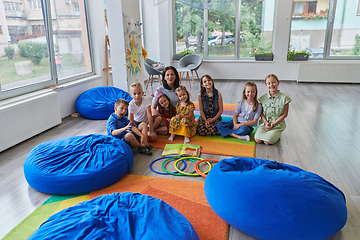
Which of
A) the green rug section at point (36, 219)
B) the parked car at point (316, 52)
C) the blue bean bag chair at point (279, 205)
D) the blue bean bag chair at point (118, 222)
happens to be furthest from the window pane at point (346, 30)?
the green rug section at point (36, 219)

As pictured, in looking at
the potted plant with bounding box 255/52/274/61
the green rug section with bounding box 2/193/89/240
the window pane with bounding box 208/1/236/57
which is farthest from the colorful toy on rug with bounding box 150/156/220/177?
the window pane with bounding box 208/1/236/57

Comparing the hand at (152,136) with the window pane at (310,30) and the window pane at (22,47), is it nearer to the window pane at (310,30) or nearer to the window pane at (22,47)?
the window pane at (22,47)

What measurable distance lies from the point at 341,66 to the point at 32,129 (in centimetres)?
732

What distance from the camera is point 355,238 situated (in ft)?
6.19

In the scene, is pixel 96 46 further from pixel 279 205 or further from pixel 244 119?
pixel 279 205

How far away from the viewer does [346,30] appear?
7.68 metres

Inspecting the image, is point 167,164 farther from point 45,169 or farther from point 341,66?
point 341,66

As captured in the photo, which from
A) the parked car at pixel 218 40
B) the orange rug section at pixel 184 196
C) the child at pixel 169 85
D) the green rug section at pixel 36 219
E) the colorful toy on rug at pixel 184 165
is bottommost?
the green rug section at pixel 36 219

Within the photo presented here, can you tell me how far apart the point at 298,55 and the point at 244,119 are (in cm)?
494

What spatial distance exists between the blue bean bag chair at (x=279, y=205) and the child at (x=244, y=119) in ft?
5.56

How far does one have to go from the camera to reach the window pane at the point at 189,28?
827 cm

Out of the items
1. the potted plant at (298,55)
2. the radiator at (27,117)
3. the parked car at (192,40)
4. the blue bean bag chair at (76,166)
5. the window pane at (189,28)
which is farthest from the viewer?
the parked car at (192,40)

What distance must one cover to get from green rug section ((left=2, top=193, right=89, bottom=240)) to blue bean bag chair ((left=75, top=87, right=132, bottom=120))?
2358mm

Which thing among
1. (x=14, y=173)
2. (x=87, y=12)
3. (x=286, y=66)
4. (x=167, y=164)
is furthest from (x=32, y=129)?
(x=286, y=66)
